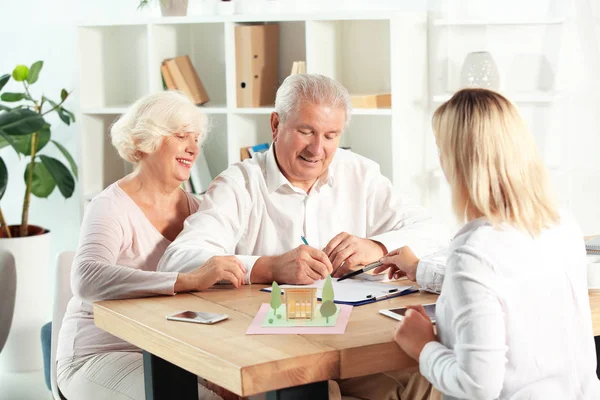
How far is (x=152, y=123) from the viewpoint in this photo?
8.63ft

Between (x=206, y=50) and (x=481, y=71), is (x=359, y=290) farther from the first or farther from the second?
(x=206, y=50)

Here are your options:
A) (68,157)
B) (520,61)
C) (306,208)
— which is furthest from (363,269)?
(68,157)

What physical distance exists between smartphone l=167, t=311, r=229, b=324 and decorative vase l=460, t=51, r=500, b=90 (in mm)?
2187

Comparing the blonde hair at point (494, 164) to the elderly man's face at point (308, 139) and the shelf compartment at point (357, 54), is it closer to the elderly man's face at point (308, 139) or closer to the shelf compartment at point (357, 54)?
the elderly man's face at point (308, 139)

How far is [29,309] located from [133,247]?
2010 millimetres

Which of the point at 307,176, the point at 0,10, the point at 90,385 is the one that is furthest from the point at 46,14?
the point at 90,385

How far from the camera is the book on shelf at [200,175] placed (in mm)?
4312

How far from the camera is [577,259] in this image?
172 cm

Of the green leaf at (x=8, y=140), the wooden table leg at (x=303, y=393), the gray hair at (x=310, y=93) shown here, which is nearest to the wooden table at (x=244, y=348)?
the wooden table leg at (x=303, y=393)

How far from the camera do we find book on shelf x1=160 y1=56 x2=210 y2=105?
4258mm

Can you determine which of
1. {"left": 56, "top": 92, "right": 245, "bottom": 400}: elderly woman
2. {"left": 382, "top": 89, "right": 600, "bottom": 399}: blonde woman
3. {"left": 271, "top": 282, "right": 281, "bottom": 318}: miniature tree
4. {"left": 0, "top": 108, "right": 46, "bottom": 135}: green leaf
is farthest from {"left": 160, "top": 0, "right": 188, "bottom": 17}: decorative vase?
{"left": 382, "top": 89, "right": 600, "bottom": 399}: blonde woman

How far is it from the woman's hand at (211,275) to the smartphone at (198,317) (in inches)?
8.3

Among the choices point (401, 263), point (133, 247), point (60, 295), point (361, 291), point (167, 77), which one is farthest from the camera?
point (167, 77)

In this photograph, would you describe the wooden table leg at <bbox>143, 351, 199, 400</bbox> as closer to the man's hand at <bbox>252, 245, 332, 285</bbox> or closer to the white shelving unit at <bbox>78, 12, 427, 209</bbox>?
the man's hand at <bbox>252, 245, 332, 285</bbox>
